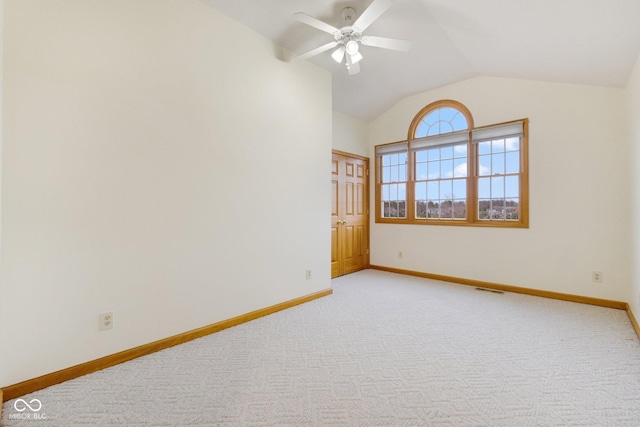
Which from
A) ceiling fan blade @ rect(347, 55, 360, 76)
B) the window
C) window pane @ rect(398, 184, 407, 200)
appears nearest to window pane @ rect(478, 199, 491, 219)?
the window

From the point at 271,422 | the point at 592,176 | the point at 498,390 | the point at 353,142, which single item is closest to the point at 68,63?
the point at 271,422

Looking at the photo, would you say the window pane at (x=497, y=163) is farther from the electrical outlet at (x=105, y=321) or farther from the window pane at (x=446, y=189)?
the electrical outlet at (x=105, y=321)

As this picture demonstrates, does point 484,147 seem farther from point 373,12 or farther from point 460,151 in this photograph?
point 373,12

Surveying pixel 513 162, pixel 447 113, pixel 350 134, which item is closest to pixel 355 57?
pixel 350 134

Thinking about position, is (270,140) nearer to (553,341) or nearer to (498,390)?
(498,390)

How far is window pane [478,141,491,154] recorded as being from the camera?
14.1 ft

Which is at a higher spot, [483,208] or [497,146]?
[497,146]

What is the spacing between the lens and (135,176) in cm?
224

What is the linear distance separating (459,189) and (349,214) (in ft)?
5.87

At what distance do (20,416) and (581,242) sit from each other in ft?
17.1

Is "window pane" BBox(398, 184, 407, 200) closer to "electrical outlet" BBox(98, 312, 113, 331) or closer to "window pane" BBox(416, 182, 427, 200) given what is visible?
"window pane" BBox(416, 182, 427, 200)

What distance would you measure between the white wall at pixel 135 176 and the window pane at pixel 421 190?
2.55 metres

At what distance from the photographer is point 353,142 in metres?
5.22

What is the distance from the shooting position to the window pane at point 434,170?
4.80m
